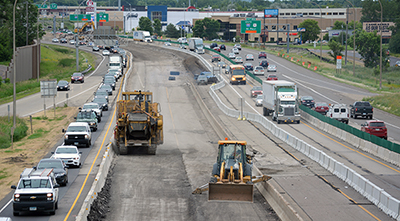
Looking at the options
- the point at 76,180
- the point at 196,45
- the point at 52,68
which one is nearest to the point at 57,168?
the point at 76,180

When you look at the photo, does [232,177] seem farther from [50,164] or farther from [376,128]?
[376,128]

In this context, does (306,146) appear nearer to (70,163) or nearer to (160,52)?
(70,163)

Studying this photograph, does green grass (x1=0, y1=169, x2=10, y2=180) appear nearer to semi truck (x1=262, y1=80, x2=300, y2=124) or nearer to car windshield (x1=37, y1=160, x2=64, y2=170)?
car windshield (x1=37, y1=160, x2=64, y2=170)

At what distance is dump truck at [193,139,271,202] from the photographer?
2098cm

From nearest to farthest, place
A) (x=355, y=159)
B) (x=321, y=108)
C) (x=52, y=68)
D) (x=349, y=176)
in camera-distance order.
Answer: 1. (x=349, y=176)
2. (x=355, y=159)
3. (x=321, y=108)
4. (x=52, y=68)

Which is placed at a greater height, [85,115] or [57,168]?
[85,115]

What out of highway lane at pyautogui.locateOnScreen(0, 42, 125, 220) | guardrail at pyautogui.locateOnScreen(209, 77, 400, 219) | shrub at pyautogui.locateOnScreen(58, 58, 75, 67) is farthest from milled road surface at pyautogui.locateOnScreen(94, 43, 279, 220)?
shrub at pyautogui.locateOnScreen(58, 58, 75, 67)

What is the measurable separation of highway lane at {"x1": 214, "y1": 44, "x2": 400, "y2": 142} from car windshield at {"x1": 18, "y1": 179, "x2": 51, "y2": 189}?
102 feet

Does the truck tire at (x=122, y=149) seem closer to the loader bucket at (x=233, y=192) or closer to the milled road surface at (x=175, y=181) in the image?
the milled road surface at (x=175, y=181)

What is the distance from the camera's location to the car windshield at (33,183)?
66.6ft

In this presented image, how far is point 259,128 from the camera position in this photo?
47250 mm

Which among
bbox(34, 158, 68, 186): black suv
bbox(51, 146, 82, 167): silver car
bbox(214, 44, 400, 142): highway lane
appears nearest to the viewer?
bbox(34, 158, 68, 186): black suv

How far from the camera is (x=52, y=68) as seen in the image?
106 metres

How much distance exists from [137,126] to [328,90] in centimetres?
4935
